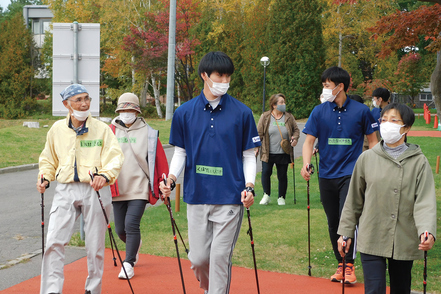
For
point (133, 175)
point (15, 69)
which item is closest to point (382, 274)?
point (133, 175)

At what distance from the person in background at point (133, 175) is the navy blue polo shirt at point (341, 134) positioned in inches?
69.9

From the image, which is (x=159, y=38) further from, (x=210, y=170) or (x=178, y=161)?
(x=210, y=170)

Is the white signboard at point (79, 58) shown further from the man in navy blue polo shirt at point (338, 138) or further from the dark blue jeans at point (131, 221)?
the man in navy blue polo shirt at point (338, 138)

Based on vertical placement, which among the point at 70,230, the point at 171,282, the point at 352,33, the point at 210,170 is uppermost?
the point at 352,33

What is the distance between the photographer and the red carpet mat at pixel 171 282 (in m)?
5.57

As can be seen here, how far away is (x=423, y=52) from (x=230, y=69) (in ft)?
177

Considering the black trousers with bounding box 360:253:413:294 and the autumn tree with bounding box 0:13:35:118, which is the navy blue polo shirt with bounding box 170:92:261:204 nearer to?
the black trousers with bounding box 360:253:413:294

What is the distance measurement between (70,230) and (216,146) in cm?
164

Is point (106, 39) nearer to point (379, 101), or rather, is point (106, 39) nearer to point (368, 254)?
point (379, 101)

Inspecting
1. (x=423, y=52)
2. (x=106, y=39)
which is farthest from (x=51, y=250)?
(x=423, y=52)

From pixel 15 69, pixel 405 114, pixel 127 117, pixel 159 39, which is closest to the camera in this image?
pixel 405 114

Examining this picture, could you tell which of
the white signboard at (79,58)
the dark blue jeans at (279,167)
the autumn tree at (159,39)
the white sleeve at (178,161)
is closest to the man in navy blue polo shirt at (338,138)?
the white sleeve at (178,161)

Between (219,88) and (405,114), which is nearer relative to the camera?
(405,114)

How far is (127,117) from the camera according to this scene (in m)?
6.14
